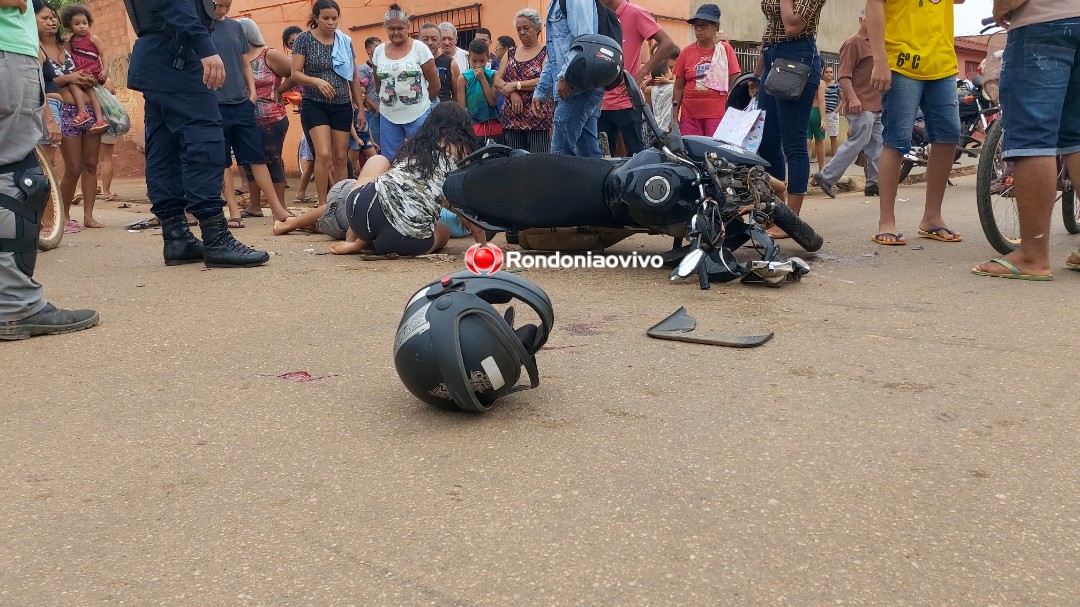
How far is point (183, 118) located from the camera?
4.57 metres

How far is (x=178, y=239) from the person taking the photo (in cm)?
491

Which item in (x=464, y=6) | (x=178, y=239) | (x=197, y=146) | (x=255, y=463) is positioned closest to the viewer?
(x=255, y=463)

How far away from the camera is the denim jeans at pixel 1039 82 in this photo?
12.5ft

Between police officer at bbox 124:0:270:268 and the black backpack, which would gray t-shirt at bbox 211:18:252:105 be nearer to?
police officer at bbox 124:0:270:268

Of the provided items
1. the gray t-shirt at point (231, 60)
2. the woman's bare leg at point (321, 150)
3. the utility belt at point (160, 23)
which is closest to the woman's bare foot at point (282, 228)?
the woman's bare leg at point (321, 150)

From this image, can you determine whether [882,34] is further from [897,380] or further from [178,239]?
[178,239]

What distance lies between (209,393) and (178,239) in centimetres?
259

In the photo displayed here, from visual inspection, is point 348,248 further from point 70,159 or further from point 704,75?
point 704,75

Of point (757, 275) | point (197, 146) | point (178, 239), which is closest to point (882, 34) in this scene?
point (757, 275)

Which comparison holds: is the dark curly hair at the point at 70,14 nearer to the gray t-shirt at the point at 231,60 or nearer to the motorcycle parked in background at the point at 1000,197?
the gray t-shirt at the point at 231,60

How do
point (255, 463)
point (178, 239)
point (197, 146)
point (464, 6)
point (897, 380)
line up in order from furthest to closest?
point (464, 6)
point (178, 239)
point (197, 146)
point (897, 380)
point (255, 463)

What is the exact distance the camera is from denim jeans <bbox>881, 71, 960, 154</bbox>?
494 cm

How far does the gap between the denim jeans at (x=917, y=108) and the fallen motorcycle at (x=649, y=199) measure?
2.91ft

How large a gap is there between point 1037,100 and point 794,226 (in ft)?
4.05
